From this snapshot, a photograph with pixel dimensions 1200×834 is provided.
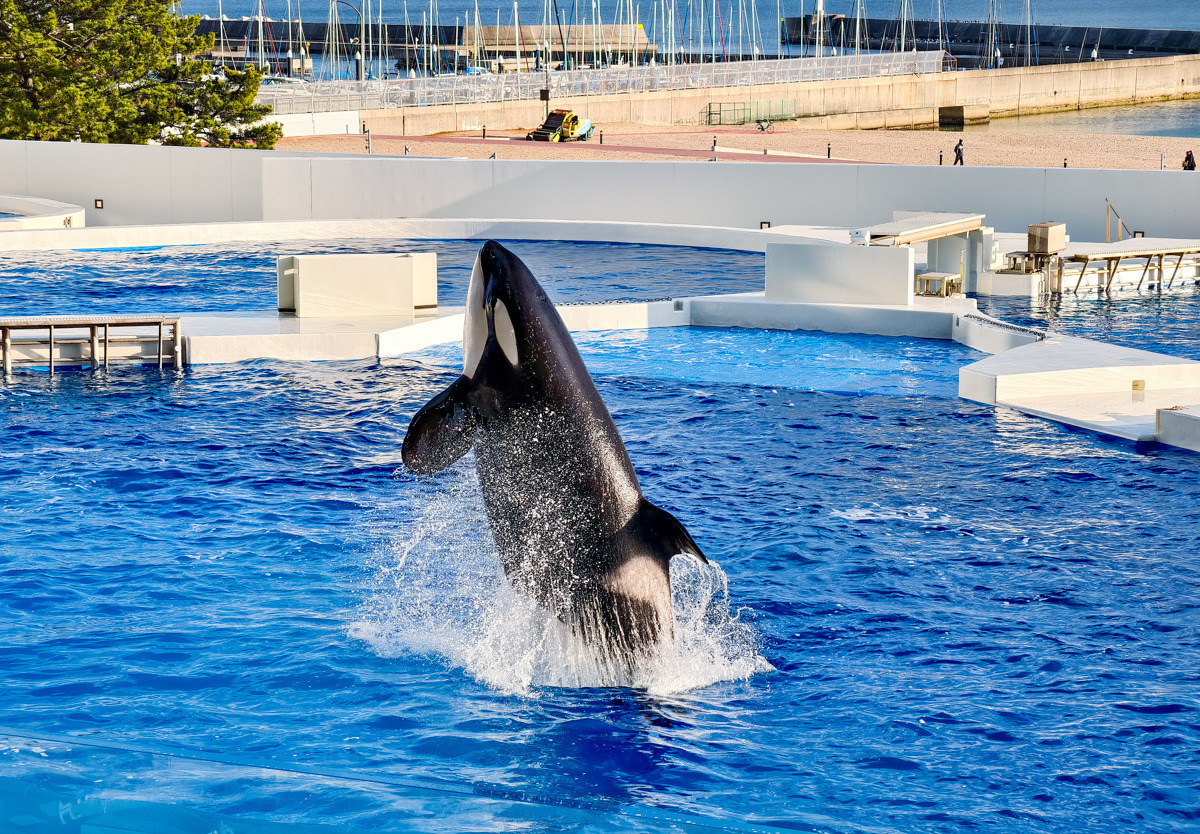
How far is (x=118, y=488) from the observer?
10.1m

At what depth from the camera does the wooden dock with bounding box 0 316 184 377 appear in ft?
44.7

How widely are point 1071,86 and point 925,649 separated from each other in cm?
7808

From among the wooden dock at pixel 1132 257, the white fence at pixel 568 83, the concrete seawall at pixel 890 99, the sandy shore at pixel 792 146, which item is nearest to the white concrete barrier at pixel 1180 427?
the wooden dock at pixel 1132 257

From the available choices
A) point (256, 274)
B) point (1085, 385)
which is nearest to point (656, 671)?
point (1085, 385)

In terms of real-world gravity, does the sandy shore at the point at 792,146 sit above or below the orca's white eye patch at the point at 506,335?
above

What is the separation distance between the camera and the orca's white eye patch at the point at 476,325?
567 centimetres

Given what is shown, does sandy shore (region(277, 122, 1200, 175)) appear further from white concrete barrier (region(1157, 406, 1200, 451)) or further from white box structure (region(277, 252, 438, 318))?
white concrete barrier (region(1157, 406, 1200, 451))

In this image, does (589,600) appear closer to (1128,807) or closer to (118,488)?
(1128,807)

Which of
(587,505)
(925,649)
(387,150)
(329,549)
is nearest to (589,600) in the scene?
(587,505)

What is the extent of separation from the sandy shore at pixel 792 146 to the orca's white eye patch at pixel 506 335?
29456 mm

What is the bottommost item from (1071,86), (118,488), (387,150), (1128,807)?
(1128,807)

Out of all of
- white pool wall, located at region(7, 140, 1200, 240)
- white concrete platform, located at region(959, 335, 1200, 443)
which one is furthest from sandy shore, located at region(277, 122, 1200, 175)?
white concrete platform, located at region(959, 335, 1200, 443)

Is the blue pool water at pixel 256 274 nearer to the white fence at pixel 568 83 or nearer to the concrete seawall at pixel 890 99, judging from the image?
the white fence at pixel 568 83

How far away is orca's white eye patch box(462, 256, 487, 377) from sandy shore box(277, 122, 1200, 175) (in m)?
29.3
